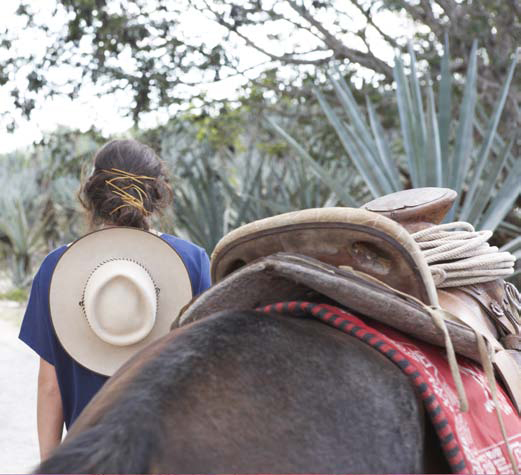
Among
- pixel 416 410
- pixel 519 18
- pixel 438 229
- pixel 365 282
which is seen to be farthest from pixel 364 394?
pixel 519 18

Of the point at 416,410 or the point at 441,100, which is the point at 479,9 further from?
the point at 416,410

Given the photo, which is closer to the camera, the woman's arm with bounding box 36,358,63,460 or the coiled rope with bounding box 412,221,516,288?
the coiled rope with bounding box 412,221,516,288

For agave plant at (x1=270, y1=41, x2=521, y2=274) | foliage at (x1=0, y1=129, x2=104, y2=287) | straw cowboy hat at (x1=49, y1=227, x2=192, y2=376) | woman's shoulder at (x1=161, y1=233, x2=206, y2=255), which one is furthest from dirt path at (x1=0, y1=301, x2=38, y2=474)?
foliage at (x1=0, y1=129, x2=104, y2=287)

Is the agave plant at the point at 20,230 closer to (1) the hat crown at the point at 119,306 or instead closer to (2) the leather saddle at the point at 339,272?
(1) the hat crown at the point at 119,306

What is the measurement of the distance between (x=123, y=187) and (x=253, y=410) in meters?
1.32

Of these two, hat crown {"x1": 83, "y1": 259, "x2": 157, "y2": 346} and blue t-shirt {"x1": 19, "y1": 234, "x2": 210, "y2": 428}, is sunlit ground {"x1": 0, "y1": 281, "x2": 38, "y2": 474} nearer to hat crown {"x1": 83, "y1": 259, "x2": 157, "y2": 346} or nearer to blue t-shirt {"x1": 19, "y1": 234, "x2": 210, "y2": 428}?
blue t-shirt {"x1": 19, "y1": 234, "x2": 210, "y2": 428}

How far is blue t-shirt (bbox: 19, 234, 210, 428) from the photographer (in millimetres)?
1987

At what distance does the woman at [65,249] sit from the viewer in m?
2.00

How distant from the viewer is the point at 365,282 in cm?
113

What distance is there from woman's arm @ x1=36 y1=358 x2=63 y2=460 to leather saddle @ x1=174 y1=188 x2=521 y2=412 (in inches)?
35.9

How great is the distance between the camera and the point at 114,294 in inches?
74.2

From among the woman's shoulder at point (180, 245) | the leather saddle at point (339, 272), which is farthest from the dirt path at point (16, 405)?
the leather saddle at point (339, 272)

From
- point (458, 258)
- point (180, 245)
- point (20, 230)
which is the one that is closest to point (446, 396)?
point (458, 258)

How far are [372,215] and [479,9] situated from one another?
5.58 metres
